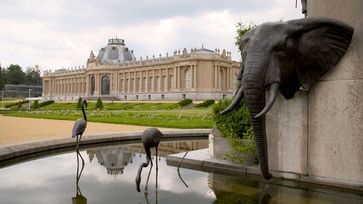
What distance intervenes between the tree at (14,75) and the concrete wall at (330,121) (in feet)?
336

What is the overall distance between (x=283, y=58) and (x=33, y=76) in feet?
374

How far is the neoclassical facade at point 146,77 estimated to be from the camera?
58.4 meters

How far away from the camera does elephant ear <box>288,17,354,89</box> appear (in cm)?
403

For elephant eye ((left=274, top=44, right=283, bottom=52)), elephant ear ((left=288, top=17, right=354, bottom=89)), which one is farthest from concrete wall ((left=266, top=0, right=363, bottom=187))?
elephant eye ((left=274, top=44, right=283, bottom=52))

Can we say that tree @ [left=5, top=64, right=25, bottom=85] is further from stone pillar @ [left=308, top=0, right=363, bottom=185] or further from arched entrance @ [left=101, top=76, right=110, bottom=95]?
stone pillar @ [left=308, top=0, right=363, bottom=185]

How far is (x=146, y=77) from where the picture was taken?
68.3 metres

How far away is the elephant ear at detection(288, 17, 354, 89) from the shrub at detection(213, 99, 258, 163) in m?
1.43

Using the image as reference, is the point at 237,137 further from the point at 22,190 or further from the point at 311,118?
the point at 22,190

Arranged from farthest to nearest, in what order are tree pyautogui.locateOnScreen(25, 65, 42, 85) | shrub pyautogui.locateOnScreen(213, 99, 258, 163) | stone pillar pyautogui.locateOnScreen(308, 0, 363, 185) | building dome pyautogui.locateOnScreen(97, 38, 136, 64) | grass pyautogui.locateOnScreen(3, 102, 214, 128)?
1. tree pyautogui.locateOnScreen(25, 65, 42, 85)
2. building dome pyautogui.locateOnScreen(97, 38, 136, 64)
3. grass pyautogui.locateOnScreen(3, 102, 214, 128)
4. shrub pyautogui.locateOnScreen(213, 99, 258, 163)
5. stone pillar pyautogui.locateOnScreen(308, 0, 363, 185)

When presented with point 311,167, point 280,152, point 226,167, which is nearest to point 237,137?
point 226,167

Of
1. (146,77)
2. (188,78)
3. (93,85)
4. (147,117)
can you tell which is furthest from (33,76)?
(147,117)

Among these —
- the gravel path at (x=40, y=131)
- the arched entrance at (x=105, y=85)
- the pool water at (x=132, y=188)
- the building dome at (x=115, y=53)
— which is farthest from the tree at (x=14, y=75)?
the pool water at (x=132, y=188)

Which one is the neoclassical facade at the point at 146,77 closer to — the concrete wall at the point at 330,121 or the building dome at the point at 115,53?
the building dome at the point at 115,53

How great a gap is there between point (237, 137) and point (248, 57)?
91.6 inches
